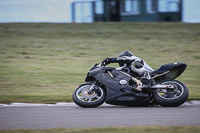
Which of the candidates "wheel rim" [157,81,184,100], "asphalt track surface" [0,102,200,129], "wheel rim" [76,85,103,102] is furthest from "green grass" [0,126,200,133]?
"wheel rim" [76,85,103,102]

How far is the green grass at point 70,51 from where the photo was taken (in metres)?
10.9

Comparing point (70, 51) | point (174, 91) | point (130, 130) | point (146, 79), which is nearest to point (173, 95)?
point (174, 91)

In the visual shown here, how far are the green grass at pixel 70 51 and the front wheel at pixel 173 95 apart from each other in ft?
5.02

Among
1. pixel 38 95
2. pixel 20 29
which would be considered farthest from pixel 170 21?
pixel 38 95

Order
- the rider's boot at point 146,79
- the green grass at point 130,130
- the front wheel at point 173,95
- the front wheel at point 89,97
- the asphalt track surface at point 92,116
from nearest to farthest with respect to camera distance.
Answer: the green grass at point 130,130 < the asphalt track surface at point 92,116 < the front wheel at point 173,95 < the rider's boot at point 146,79 < the front wheel at point 89,97

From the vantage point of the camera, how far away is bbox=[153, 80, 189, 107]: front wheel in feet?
24.6

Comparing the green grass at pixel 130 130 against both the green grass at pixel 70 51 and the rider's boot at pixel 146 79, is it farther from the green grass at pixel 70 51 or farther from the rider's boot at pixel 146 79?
the green grass at pixel 70 51

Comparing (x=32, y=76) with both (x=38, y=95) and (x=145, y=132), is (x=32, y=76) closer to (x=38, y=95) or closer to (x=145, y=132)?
(x=38, y=95)

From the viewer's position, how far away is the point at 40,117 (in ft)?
22.9

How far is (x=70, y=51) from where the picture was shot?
17188 mm

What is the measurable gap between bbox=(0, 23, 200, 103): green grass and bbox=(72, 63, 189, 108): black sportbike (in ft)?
4.34

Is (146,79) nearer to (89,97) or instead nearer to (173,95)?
(173,95)

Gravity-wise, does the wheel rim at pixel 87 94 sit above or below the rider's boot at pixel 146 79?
below

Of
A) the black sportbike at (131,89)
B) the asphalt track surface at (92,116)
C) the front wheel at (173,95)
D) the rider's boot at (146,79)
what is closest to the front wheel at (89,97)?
the black sportbike at (131,89)
